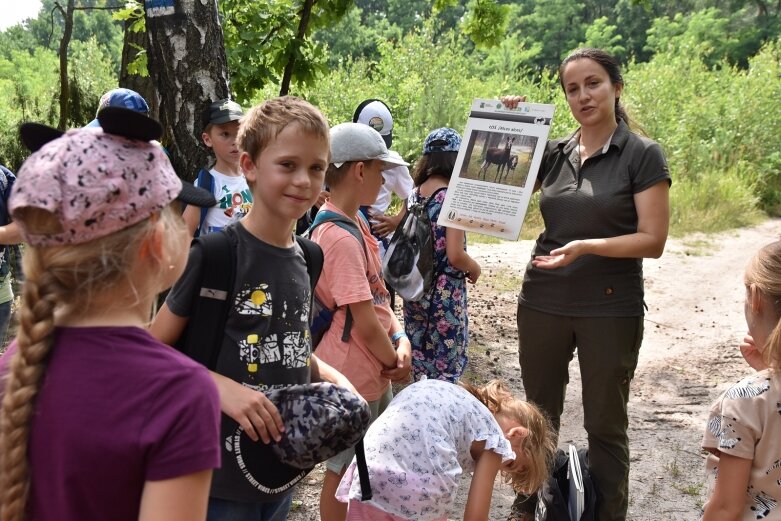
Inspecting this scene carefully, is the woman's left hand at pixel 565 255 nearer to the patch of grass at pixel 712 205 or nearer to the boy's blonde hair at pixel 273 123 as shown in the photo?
the boy's blonde hair at pixel 273 123

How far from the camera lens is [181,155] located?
3.66m

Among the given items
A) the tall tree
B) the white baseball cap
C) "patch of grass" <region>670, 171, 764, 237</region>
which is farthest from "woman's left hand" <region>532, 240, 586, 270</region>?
"patch of grass" <region>670, 171, 764, 237</region>

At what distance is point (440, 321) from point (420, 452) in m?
1.73

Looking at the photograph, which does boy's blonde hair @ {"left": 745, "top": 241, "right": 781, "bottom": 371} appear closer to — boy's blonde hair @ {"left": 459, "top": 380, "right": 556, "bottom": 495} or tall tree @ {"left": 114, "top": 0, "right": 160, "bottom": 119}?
boy's blonde hair @ {"left": 459, "top": 380, "right": 556, "bottom": 495}

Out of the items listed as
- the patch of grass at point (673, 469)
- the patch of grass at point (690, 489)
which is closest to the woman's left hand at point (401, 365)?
the patch of grass at point (690, 489)

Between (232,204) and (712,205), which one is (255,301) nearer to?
(232,204)

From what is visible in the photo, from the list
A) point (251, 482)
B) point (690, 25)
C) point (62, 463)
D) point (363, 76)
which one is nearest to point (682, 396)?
point (251, 482)

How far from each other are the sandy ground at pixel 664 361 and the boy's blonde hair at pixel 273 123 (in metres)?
2.10

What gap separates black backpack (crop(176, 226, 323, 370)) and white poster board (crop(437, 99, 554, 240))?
5.14ft

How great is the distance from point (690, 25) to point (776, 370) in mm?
48737

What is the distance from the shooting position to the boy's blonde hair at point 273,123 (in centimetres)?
209

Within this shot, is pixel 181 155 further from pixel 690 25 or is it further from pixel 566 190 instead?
pixel 690 25

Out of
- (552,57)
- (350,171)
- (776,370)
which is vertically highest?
(552,57)

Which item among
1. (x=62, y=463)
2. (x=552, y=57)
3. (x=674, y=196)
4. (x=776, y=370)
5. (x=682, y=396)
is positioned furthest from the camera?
(x=552, y=57)
